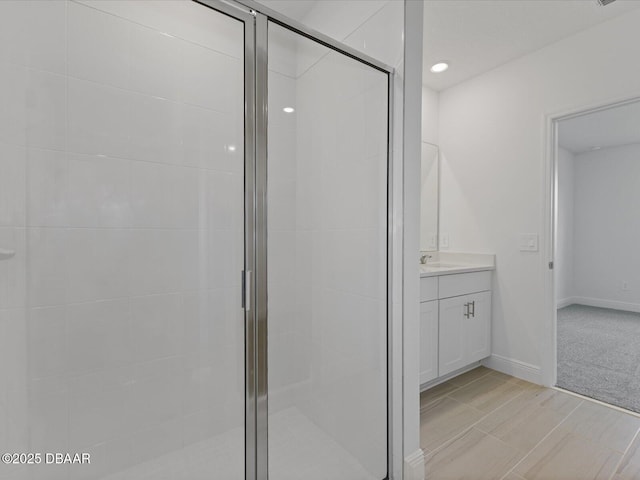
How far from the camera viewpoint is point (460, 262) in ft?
9.87

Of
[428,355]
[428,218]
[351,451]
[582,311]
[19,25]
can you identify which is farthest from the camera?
[582,311]

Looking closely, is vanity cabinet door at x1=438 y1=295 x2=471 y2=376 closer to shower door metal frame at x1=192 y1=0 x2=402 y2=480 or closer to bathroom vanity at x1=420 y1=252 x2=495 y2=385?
bathroom vanity at x1=420 y1=252 x2=495 y2=385

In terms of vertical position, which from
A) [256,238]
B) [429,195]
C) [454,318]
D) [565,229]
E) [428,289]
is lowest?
[454,318]

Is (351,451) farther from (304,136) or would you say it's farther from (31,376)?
(304,136)

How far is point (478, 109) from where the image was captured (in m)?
2.86

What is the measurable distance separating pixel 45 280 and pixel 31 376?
327 millimetres

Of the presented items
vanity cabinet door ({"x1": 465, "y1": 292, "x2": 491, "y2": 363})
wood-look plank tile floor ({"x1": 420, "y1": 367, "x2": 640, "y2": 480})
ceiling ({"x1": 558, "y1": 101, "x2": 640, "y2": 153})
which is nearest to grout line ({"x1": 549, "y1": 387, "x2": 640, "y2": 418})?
wood-look plank tile floor ({"x1": 420, "y1": 367, "x2": 640, "y2": 480})

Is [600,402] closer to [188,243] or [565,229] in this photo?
[188,243]

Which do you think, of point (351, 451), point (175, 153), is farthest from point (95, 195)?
point (351, 451)

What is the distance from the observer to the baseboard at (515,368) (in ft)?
8.06

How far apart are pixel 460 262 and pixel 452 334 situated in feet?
2.82

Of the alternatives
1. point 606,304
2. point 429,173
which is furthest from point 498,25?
point 606,304

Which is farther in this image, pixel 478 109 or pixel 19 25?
pixel 478 109

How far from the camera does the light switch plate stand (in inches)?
97.8
